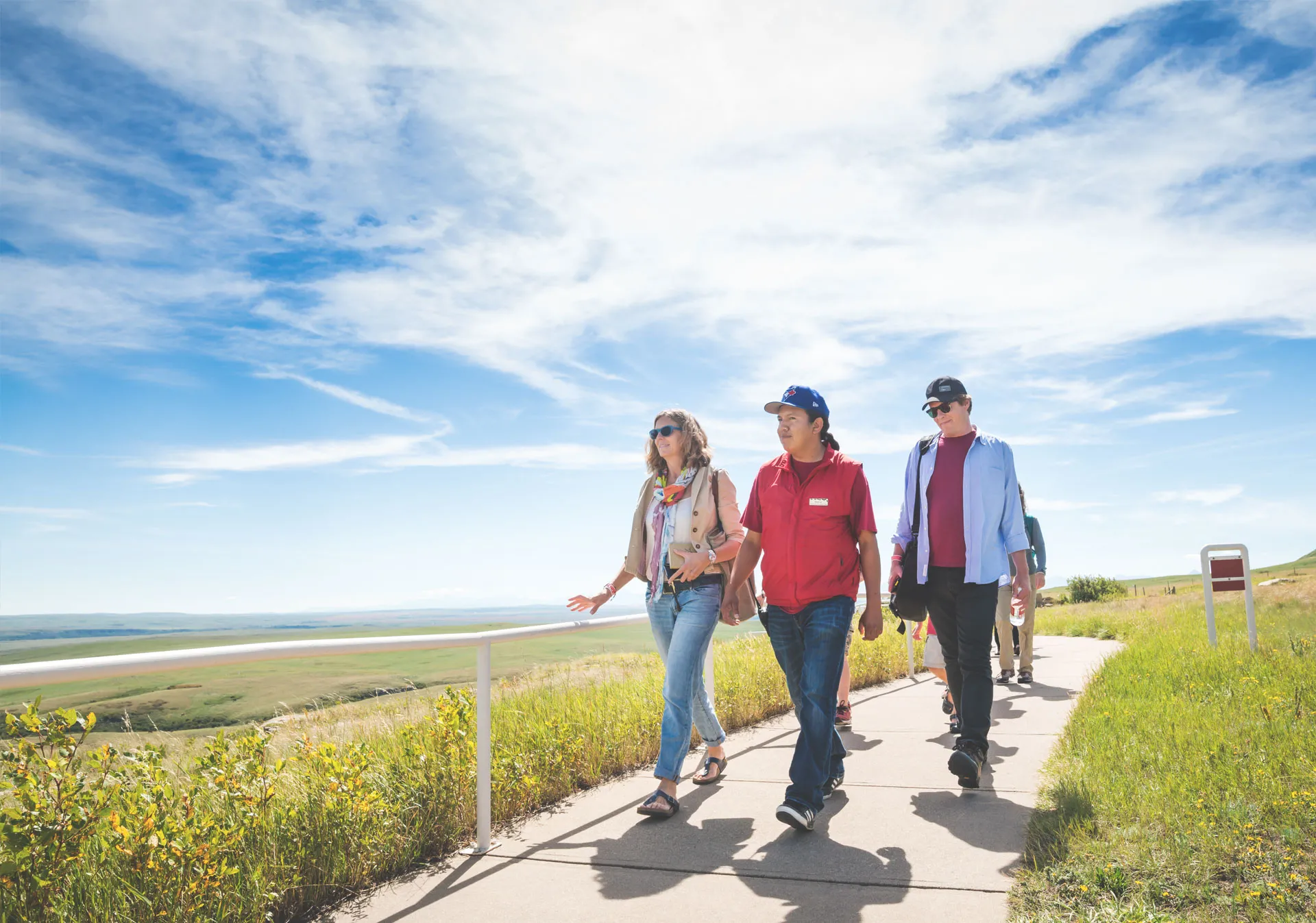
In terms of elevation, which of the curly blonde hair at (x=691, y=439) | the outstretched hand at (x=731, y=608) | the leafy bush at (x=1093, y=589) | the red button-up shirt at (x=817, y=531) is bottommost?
the leafy bush at (x=1093, y=589)

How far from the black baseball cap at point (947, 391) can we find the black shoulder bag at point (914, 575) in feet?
0.96

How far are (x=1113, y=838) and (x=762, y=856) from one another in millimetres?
1428

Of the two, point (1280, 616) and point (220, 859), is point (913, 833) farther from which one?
point (1280, 616)

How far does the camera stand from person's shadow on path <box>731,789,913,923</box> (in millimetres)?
3312

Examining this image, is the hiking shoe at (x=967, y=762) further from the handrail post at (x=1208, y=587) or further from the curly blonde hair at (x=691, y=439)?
the handrail post at (x=1208, y=587)

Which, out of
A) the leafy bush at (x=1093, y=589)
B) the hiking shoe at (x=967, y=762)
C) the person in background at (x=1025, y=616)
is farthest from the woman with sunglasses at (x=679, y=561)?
the leafy bush at (x=1093, y=589)

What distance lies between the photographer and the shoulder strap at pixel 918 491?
527 cm

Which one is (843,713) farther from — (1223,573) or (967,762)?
(1223,573)

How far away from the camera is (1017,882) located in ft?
11.2

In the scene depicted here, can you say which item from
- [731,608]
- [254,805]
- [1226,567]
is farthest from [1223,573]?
[254,805]

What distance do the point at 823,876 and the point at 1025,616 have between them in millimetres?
6716

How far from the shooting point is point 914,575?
532 centimetres

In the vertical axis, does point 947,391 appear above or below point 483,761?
above

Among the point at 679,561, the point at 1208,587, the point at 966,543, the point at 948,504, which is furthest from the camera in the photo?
the point at 1208,587
